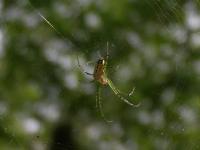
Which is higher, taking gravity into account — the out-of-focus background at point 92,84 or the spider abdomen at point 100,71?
the spider abdomen at point 100,71

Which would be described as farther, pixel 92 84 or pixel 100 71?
pixel 92 84

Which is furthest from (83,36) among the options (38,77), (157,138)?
(157,138)

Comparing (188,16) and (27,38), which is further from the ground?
(188,16)

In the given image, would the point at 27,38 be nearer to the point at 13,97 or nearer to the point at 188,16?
the point at 13,97

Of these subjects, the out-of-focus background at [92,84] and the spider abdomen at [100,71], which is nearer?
the spider abdomen at [100,71]

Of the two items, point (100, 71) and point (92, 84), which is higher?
point (100, 71)

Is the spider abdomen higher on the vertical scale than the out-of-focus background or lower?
higher

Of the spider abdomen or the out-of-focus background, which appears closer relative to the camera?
the spider abdomen

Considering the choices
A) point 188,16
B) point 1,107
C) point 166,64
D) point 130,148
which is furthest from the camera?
point 166,64
